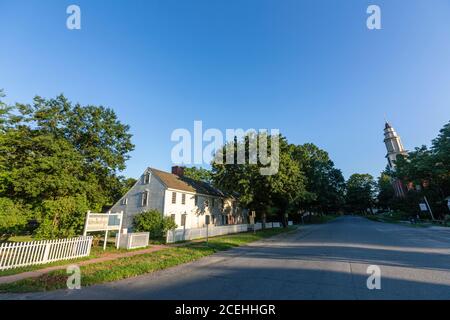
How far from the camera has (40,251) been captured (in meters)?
9.29

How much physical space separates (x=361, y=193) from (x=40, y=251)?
105785 millimetres

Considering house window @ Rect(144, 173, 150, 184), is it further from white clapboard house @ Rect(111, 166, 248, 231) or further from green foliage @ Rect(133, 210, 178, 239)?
green foliage @ Rect(133, 210, 178, 239)

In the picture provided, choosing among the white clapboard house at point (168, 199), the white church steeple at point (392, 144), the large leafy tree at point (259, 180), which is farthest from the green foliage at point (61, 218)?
the white church steeple at point (392, 144)

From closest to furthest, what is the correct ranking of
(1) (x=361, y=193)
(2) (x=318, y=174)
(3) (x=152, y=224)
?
Answer: 1. (3) (x=152, y=224)
2. (2) (x=318, y=174)
3. (1) (x=361, y=193)

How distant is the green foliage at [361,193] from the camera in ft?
304

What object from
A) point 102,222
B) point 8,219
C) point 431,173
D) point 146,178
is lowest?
point 102,222

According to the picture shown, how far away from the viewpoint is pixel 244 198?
2570cm

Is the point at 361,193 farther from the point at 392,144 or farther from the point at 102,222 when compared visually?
the point at 102,222

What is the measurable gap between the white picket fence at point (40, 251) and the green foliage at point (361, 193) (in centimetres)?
10331

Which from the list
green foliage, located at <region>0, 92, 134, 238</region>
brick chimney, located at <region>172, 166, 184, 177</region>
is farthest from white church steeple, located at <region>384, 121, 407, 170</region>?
green foliage, located at <region>0, 92, 134, 238</region>

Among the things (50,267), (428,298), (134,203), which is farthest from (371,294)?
(134,203)

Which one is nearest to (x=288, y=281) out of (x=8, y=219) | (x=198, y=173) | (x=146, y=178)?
(x=8, y=219)

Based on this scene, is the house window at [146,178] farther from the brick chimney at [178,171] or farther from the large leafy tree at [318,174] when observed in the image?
the large leafy tree at [318,174]

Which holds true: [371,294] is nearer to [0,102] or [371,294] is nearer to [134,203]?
[0,102]
